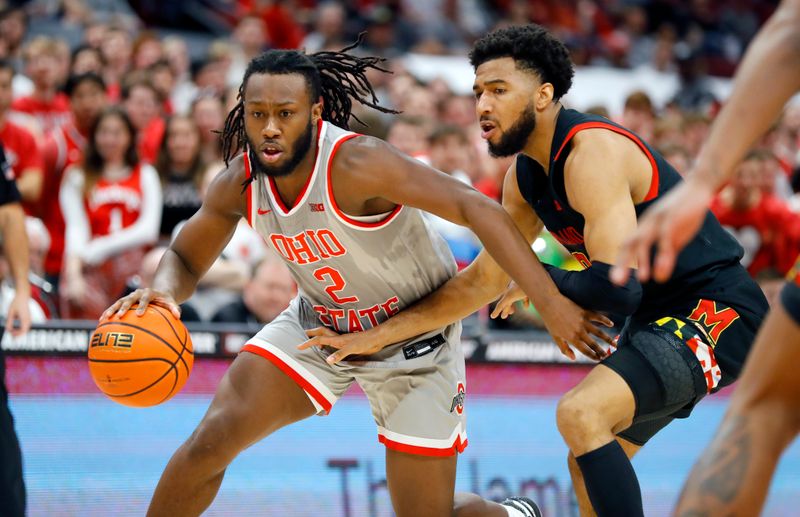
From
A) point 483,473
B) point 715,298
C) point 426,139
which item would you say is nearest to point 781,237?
point 426,139

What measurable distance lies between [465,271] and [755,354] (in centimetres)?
183

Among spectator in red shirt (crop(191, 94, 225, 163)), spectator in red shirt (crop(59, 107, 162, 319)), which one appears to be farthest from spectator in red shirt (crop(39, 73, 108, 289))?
spectator in red shirt (crop(191, 94, 225, 163))

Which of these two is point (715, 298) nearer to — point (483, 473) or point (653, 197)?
point (653, 197)

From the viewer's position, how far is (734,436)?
2.33 meters

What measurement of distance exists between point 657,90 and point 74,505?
994 cm

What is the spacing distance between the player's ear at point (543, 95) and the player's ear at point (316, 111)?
2.65 feet

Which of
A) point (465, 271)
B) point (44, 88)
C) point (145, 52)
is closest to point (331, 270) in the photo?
point (465, 271)

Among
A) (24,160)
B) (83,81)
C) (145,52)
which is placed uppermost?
(145,52)

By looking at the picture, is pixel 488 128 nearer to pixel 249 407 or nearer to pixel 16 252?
pixel 249 407

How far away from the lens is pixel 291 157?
3.71m

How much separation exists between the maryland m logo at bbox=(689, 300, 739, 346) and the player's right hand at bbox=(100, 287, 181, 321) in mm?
1897

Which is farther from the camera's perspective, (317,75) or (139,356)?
(317,75)

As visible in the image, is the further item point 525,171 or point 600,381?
point 525,171

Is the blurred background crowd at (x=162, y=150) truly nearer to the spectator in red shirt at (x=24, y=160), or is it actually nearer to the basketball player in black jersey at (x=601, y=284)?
the spectator in red shirt at (x=24, y=160)
